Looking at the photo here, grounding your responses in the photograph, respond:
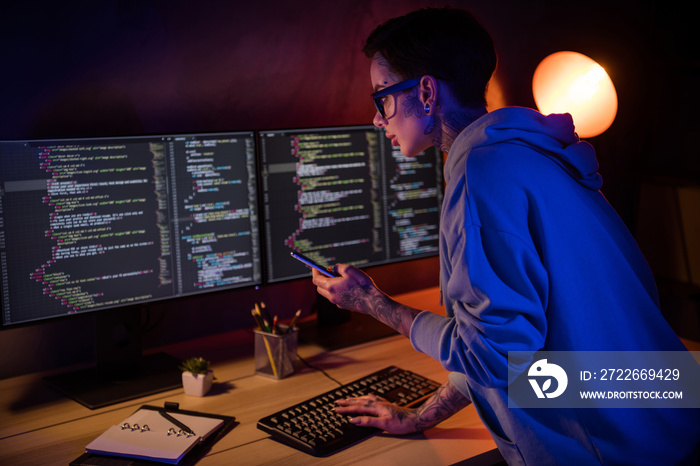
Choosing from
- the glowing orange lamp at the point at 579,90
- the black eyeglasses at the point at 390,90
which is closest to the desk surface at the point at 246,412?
the black eyeglasses at the point at 390,90

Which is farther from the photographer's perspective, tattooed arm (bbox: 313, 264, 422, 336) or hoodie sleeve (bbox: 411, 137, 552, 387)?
tattooed arm (bbox: 313, 264, 422, 336)

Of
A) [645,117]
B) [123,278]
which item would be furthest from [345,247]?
[645,117]

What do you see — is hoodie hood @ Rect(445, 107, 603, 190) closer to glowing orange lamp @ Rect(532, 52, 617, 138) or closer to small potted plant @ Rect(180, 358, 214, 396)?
small potted plant @ Rect(180, 358, 214, 396)

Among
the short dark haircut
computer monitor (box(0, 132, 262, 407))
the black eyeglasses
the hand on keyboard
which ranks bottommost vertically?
the hand on keyboard

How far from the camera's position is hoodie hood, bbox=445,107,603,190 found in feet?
3.17

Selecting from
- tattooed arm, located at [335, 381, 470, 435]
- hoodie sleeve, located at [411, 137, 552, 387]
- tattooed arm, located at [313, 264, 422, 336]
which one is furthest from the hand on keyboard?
hoodie sleeve, located at [411, 137, 552, 387]

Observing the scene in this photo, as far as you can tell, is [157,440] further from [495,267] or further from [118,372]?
[495,267]

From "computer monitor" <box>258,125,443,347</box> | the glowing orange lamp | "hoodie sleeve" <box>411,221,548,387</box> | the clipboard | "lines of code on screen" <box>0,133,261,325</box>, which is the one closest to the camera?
"hoodie sleeve" <box>411,221,548,387</box>

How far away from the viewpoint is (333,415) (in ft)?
3.99

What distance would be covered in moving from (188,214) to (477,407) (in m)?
0.81

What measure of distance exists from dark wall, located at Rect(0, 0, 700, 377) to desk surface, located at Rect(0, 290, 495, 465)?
18cm

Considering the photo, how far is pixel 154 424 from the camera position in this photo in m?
1.18

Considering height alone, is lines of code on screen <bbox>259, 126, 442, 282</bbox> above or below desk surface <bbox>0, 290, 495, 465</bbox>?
above

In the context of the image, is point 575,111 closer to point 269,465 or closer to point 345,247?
point 345,247
